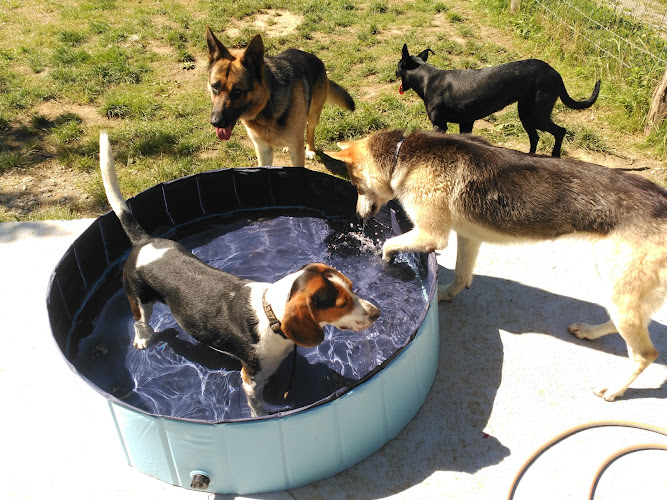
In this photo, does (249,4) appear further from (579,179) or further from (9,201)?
(579,179)

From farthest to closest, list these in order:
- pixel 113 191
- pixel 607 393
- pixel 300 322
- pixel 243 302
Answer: pixel 113 191
pixel 607 393
pixel 243 302
pixel 300 322

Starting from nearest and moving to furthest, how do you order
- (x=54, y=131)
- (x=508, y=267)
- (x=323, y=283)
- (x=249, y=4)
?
(x=323, y=283)
(x=508, y=267)
(x=54, y=131)
(x=249, y=4)

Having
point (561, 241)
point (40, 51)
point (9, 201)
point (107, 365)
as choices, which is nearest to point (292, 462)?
point (107, 365)

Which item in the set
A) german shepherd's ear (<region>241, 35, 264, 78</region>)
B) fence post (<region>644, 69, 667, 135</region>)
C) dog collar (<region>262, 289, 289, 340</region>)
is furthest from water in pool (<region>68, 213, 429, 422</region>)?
fence post (<region>644, 69, 667, 135</region>)

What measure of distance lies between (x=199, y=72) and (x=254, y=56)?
4141 millimetres

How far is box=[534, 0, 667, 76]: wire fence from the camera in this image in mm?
7902

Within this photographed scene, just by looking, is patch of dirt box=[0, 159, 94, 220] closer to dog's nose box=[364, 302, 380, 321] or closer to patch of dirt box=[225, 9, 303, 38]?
dog's nose box=[364, 302, 380, 321]

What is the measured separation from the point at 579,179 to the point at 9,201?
586cm

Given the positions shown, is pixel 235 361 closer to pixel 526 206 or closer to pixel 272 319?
pixel 272 319

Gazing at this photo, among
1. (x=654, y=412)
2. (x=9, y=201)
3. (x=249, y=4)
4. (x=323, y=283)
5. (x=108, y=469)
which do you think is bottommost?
(x=654, y=412)

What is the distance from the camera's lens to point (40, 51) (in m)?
9.38

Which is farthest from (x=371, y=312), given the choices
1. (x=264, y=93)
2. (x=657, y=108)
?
(x=657, y=108)

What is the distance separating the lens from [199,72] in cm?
887

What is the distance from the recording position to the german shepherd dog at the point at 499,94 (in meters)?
6.20
